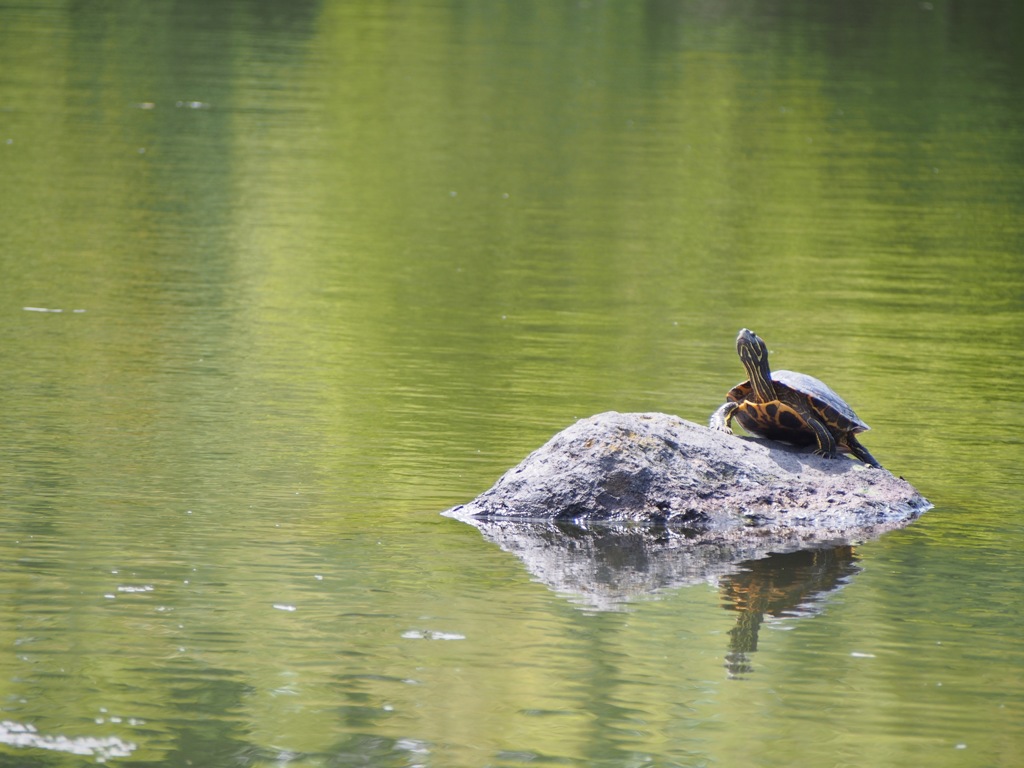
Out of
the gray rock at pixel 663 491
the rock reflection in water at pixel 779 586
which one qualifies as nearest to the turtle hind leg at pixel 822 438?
the gray rock at pixel 663 491

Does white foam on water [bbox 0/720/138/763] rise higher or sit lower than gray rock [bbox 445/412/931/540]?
lower

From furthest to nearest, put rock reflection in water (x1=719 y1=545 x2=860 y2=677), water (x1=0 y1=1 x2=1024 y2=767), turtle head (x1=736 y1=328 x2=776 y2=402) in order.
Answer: turtle head (x1=736 y1=328 x2=776 y2=402), rock reflection in water (x1=719 y1=545 x2=860 y2=677), water (x1=0 y1=1 x2=1024 y2=767)

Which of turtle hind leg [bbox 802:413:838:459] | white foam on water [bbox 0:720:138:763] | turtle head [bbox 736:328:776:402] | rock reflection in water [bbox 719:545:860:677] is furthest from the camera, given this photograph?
turtle head [bbox 736:328:776:402]

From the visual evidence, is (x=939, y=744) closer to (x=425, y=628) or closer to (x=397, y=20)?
(x=425, y=628)

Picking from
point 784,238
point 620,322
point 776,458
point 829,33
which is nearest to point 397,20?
point 829,33

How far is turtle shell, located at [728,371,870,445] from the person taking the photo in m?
9.06

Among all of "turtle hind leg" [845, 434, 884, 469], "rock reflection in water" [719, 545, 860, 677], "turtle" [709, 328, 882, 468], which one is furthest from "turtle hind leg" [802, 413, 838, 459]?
"rock reflection in water" [719, 545, 860, 677]

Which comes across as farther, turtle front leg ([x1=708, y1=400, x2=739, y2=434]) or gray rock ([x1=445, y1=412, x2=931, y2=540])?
turtle front leg ([x1=708, y1=400, x2=739, y2=434])

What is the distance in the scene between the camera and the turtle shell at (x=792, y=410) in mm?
9062

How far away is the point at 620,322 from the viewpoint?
14406 mm

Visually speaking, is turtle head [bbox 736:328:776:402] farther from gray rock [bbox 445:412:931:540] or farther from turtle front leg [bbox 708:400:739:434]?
gray rock [bbox 445:412:931:540]

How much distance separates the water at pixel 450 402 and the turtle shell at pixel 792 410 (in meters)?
0.67

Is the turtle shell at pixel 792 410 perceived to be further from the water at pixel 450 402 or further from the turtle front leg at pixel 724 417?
the water at pixel 450 402

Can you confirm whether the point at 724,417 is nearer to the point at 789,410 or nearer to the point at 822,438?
the point at 789,410
